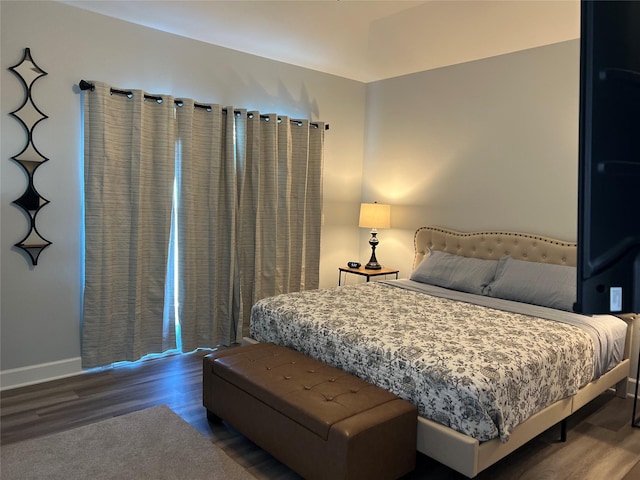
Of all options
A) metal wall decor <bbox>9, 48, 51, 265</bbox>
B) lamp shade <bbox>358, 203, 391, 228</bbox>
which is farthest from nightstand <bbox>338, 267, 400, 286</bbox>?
metal wall decor <bbox>9, 48, 51, 265</bbox>

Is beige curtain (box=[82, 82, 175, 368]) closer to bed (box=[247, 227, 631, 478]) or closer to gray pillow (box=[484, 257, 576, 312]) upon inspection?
bed (box=[247, 227, 631, 478])

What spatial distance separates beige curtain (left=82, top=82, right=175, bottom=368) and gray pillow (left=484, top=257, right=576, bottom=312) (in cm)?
259

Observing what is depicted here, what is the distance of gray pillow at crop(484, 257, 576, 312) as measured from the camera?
3.16 meters

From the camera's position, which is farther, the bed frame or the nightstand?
the nightstand

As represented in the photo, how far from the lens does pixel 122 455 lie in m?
2.35

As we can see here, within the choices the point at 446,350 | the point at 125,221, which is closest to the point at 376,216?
the point at 125,221

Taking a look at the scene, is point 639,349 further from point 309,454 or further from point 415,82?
point 415,82

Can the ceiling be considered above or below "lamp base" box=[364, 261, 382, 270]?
above

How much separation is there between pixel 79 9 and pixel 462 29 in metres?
2.81

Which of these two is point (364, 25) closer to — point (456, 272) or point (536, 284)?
point (456, 272)

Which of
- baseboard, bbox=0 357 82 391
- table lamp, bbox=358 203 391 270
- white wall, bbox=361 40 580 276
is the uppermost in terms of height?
white wall, bbox=361 40 580 276

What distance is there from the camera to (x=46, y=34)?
312cm

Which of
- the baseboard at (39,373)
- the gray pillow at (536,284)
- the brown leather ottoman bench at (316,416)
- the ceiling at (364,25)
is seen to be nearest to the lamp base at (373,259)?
the gray pillow at (536,284)

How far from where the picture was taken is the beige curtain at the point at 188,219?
3.36 metres
